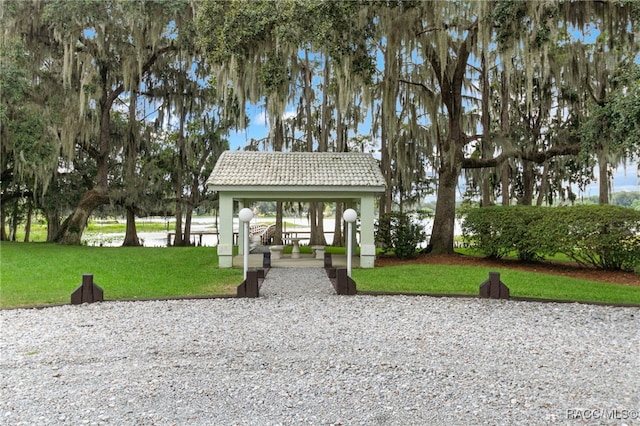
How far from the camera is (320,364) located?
372cm

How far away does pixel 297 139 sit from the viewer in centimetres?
1875

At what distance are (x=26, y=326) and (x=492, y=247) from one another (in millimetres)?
9818

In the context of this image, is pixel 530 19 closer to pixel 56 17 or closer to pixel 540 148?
pixel 540 148

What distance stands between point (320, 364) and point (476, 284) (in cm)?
518

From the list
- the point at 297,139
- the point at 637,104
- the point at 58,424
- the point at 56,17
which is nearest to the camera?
the point at 58,424

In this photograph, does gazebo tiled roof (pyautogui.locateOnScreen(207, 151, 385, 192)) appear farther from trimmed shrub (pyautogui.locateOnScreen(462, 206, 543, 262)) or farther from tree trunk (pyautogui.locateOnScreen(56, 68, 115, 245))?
tree trunk (pyautogui.locateOnScreen(56, 68, 115, 245))

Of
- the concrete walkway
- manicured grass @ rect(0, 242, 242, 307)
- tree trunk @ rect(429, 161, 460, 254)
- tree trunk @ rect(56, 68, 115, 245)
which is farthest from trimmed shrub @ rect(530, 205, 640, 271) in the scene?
tree trunk @ rect(56, 68, 115, 245)

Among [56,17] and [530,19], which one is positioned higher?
[56,17]

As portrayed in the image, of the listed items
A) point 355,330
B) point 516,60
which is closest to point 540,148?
point 516,60

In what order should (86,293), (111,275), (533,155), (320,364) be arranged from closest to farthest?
(320,364)
(86,293)
(111,275)
(533,155)

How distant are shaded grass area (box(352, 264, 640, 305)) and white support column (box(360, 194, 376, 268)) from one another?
1.50 feet

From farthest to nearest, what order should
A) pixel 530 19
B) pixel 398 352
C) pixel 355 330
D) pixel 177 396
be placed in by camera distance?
pixel 530 19
pixel 355 330
pixel 398 352
pixel 177 396

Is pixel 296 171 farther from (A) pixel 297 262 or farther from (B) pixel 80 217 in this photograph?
(B) pixel 80 217

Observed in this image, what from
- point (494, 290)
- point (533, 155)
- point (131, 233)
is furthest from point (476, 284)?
point (131, 233)
